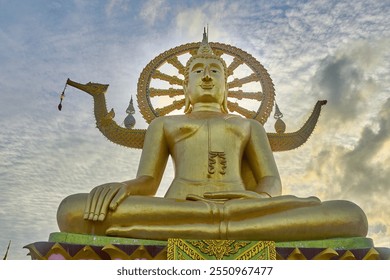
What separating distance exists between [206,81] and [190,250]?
2632mm

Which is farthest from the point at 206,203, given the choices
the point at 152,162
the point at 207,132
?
the point at 207,132

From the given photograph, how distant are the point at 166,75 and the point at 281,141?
1798 millimetres

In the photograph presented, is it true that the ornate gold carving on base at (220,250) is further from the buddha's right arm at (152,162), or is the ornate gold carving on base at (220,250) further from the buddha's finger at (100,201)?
the buddha's right arm at (152,162)

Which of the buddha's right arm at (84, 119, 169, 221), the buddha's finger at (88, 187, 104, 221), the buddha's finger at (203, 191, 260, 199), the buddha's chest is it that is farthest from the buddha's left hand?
the buddha's chest

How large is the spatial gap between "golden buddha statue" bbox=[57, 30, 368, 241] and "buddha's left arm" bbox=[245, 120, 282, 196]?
0.04ft

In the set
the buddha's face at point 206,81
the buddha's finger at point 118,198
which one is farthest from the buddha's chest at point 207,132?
the buddha's finger at point 118,198

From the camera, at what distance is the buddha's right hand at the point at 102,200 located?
379 centimetres

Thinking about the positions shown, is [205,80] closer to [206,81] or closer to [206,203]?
[206,81]

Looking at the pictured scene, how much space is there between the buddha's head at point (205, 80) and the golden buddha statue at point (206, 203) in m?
0.55

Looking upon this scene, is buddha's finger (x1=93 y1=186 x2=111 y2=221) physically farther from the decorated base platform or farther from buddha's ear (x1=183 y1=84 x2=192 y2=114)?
buddha's ear (x1=183 y1=84 x2=192 y2=114)

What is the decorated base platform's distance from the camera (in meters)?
3.51

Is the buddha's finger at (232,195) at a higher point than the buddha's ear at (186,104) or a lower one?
lower

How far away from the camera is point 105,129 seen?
5.89 metres

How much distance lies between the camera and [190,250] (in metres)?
3.53
